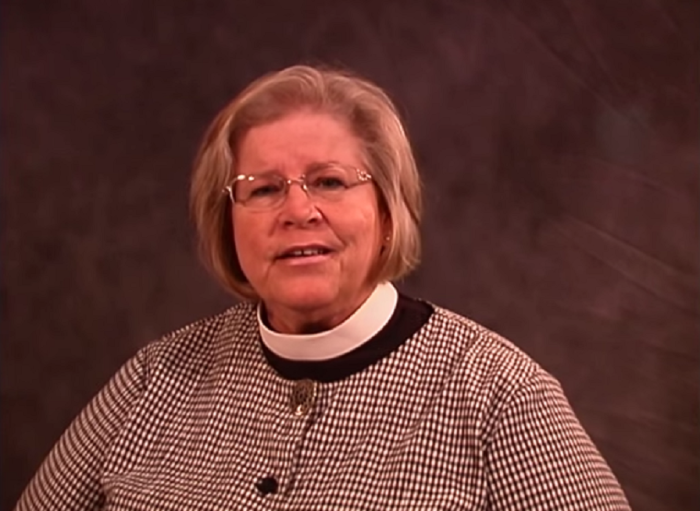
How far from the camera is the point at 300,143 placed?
1.49m

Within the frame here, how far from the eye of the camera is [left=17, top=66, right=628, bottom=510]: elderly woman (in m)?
1.40

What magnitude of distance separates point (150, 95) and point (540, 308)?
83cm

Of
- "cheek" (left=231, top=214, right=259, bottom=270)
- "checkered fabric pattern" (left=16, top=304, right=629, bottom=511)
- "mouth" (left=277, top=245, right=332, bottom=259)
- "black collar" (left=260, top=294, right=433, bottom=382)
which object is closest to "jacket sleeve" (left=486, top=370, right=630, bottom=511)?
"checkered fabric pattern" (left=16, top=304, right=629, bottom=511)

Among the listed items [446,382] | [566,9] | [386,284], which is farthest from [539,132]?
[446,382]

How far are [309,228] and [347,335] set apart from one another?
165 millimetres

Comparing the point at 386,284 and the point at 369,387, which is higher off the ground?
the point at 386,284

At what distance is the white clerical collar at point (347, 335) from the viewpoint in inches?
60.2

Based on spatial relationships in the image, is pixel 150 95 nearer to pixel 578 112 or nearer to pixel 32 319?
pixel 32 319

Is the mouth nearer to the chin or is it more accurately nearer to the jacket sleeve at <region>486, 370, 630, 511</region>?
the chin

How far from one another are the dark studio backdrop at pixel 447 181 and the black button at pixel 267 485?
0.65 metres

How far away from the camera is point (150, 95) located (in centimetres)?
210

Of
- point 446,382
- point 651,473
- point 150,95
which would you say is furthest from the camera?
point 150,95

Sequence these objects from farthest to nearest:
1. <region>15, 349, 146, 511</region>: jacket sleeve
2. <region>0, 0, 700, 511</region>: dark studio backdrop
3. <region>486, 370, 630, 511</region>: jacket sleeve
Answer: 1. <region>0, 0, 700, 511</region>: dark studio backdrop
2. <region>15, 349, 146, 511</region>: jacket sleeve
3. <region>486, 370, 630, 511</region>: jacket sleeve

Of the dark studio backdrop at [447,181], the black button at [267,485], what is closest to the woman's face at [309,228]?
the black button at [267,485]
